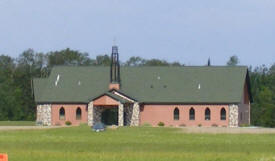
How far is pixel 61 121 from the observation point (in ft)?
294

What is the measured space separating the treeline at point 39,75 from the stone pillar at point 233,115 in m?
14.0

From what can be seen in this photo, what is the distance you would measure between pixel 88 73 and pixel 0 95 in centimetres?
1867

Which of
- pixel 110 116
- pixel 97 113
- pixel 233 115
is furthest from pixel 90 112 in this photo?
pixel 233 115

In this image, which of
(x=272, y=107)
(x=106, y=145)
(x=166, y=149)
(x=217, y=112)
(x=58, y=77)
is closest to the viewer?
(x=166, y=149)

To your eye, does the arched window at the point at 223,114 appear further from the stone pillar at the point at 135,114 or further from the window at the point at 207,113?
the stone pillar at the point at 135,114

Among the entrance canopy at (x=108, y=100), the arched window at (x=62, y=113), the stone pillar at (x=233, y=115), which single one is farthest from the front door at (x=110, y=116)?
the stone pillar at (x=233, y=115)

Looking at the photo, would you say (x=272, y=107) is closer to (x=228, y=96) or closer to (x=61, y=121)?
(x=228, y=96)

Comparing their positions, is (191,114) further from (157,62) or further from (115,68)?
(157,62)

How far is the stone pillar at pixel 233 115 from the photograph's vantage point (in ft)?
282

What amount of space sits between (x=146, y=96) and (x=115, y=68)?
180 inches

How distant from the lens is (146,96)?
294 feet

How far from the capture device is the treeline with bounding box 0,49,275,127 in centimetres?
10700

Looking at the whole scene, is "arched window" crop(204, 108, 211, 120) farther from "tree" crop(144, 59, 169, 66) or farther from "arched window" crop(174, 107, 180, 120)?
"tree" crop(144, 59, 169, 66)

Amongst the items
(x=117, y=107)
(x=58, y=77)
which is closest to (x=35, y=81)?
(x=58, y=77)
